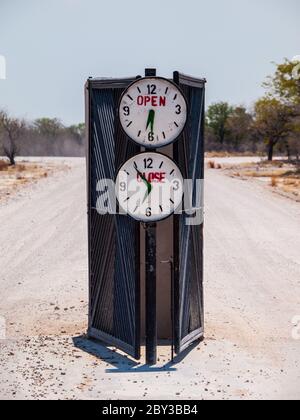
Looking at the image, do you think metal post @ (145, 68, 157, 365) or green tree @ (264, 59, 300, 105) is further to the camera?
green tree @ (264, 59, 300, 105)

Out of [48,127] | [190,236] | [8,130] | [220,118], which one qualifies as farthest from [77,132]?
[190,236]

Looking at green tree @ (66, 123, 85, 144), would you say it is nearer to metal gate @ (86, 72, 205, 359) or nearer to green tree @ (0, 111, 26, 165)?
green tree @ (0, 111, 26, 165)

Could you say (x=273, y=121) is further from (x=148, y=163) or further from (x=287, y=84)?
(x=148, y=163)

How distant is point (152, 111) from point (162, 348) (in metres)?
→ 2.79

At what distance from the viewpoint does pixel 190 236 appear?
848cm

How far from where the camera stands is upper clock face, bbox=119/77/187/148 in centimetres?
754

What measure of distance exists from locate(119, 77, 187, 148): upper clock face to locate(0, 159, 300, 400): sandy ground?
2430mm

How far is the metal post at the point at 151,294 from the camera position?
25.3ft

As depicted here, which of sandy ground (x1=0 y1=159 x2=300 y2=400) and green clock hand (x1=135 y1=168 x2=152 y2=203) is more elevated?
green clock hand (x1=135 y1=168 x2=152 y2=203)

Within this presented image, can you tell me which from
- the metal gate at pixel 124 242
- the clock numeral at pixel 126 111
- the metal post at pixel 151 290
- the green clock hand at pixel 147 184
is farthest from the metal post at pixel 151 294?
the clock numeral at pixel 126 111

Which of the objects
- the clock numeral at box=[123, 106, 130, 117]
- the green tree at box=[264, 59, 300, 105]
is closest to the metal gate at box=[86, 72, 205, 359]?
the clock numeral at box=[123, 106, 130, 117]

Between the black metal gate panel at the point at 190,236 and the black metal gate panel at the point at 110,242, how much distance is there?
0.49m

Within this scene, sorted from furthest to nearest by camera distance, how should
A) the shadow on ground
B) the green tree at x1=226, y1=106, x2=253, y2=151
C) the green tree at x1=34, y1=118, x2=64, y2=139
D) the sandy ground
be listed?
the green tree at x1=34, y1=118, x2=64, y2=139
the green tree at x1=226, y1=106, x2=253, y2=151
the shadow on ground
the sandy ground
